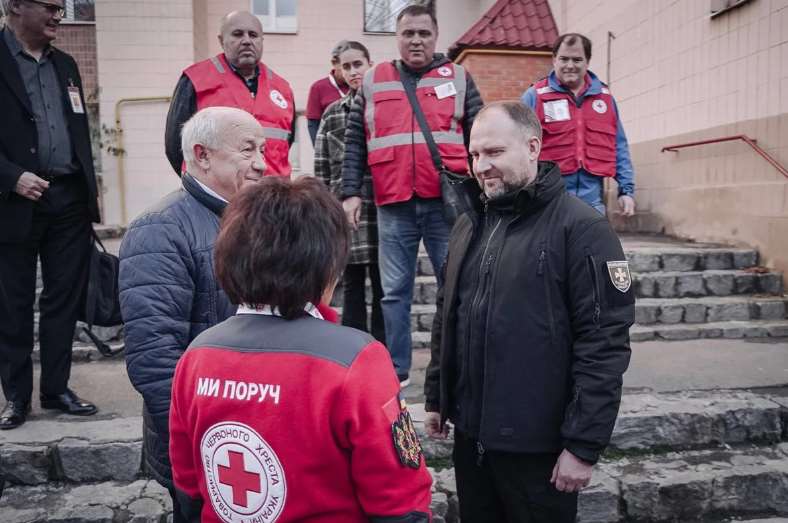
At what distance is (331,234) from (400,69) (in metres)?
2.54

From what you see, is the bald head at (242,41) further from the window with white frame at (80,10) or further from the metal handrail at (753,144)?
the window with white frame at (80,10)

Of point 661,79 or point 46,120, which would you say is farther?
point 661,79

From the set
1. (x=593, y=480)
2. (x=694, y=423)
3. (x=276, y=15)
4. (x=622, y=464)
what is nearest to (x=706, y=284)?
(x=694, y=423)

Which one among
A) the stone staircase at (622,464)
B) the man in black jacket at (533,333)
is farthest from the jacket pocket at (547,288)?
the stone staircase at (622,464)

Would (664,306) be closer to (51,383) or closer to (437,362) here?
(437,362)

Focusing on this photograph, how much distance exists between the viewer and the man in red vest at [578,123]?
4125 mm

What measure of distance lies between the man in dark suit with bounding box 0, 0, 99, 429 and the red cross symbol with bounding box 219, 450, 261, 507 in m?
2.38

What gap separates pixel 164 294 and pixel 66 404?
6.99 ft

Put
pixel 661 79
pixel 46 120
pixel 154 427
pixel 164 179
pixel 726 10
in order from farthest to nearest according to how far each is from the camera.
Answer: pixel 164 179
pixel 661 79
pixel 726 10
pixel 46 120
pixel 154 427

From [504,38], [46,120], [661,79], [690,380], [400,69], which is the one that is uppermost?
[504,38]

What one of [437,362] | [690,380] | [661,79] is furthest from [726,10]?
[437,362]

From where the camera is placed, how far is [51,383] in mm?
3406

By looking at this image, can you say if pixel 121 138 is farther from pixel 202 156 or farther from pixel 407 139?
pixel 202 156

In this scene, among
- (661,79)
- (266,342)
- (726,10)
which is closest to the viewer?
(266,342)
